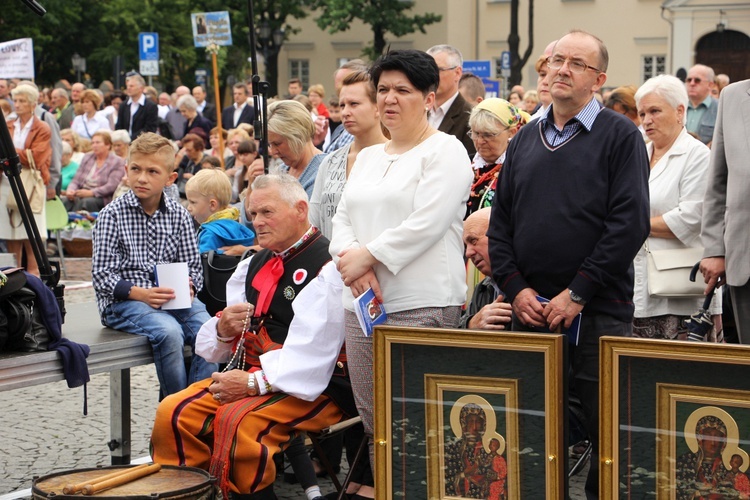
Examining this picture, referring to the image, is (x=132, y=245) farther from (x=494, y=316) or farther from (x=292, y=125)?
(x=494, y=316)

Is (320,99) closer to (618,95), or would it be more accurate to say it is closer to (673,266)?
(618,95)

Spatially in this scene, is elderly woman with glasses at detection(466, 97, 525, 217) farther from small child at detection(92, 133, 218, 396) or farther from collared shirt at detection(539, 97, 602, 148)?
small child at detection(92, 133, 218, 396)

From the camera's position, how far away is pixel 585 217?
4223 mm

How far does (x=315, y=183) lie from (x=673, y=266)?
1907mm

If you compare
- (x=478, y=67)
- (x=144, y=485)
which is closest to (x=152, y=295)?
(x=144, y=485)

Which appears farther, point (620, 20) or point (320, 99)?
point (620, 20)

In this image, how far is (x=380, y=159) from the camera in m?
4.71

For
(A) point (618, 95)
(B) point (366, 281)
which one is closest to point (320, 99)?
(A) point (618, 95)

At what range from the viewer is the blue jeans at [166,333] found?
18.0ft

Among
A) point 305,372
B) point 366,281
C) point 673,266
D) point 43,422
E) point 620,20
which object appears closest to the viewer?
point 366,281

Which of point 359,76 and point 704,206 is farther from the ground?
point 359,76

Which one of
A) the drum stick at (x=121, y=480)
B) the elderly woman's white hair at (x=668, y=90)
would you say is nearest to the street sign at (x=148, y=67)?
the elderly woman's white hair at (x=668, y=90)

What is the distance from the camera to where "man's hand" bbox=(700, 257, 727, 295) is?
15.8ft

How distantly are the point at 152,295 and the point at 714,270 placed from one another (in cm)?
271
